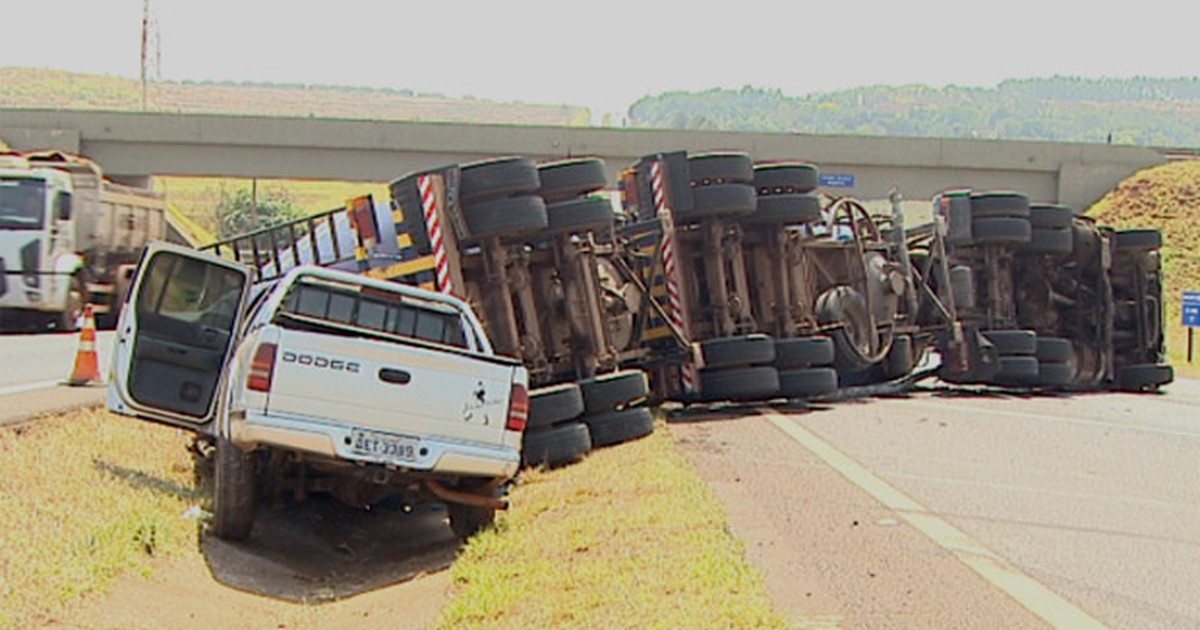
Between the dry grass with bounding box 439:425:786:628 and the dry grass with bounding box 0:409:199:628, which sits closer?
the dry grass with bounding box 439:425:786:628

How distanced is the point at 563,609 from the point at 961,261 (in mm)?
14847

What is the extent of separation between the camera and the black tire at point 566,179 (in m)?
14.1

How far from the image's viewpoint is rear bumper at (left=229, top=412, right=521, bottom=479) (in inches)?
368

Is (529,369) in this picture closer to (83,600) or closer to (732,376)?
(732,376)

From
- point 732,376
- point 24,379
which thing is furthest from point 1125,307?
point 24,379

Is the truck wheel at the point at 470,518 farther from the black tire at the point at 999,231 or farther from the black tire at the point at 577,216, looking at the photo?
the black tire at the point at 999,231

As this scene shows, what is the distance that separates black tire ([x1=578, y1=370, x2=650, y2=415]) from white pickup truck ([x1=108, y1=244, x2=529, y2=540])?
2.31 meters

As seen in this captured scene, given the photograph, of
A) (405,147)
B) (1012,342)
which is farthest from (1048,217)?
(405,147)

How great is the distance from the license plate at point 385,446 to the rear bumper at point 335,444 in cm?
2

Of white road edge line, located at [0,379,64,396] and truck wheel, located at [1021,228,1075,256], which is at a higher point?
truck wheel, located at [1021,228,1075,256]

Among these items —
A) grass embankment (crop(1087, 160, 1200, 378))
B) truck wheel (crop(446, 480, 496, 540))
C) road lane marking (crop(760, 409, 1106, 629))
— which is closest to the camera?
road lane marking (crop(760, 409, 1106, 629))

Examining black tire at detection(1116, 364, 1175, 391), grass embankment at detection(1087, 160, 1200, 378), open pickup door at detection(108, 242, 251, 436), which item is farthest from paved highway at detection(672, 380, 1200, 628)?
grass embankment at detection(1087, 160, 1200, 378)

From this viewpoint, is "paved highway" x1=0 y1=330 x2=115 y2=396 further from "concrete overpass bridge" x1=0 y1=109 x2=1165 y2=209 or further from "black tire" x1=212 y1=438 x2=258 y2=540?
"concrete overpass bridge" x1=0 y1=109 x2=1165 y2=209

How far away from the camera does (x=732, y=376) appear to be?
16703 millimetres
